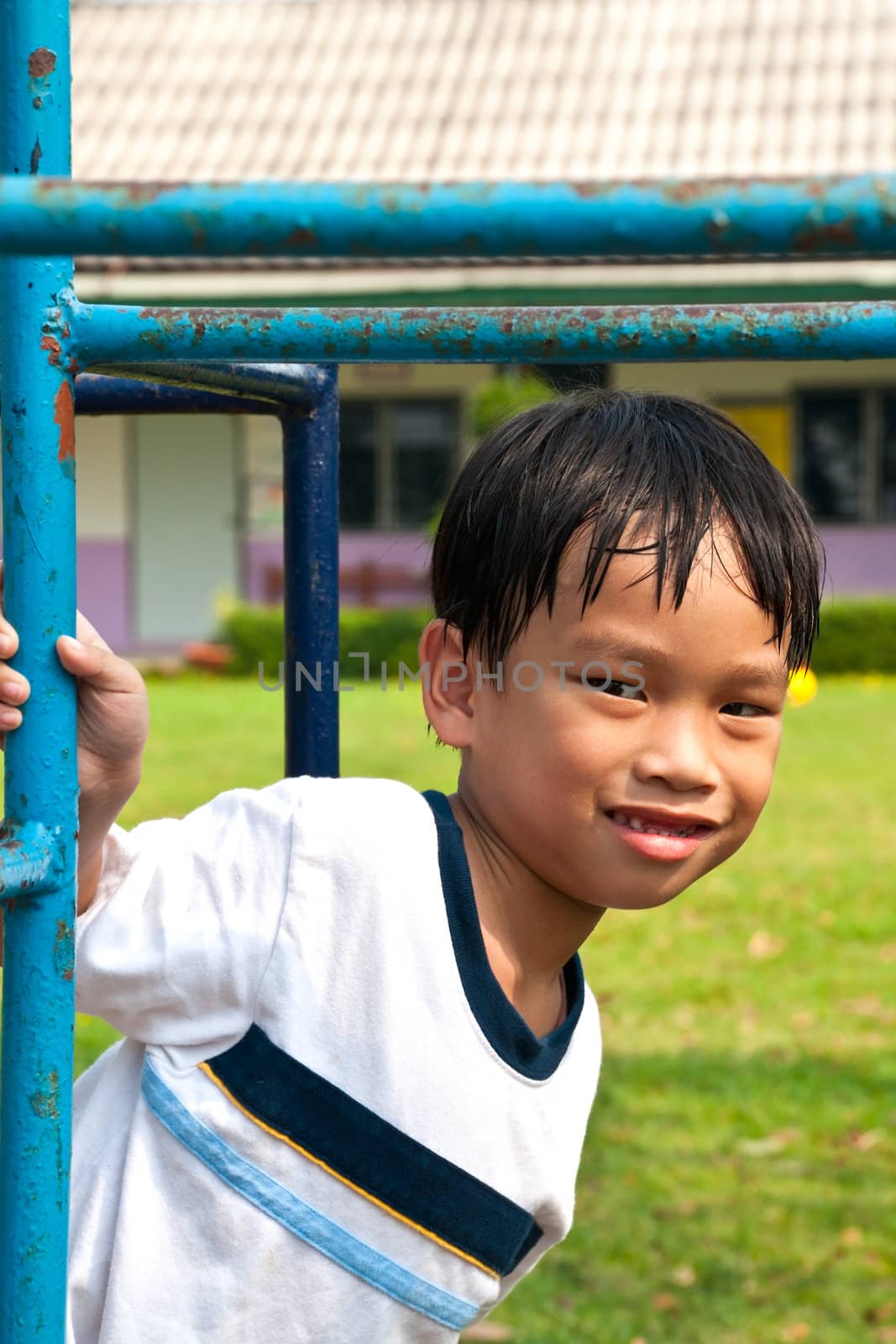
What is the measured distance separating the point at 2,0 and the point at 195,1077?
2.40 ft

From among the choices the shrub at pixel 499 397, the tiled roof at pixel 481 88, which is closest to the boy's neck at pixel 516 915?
the shrub at pixel 499 397

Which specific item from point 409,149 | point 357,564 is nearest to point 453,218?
point 409,149

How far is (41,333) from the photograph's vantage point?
0.94m

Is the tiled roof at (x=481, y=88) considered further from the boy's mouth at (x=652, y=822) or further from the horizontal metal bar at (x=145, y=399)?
the boy's mouth at (x=652, y=822)

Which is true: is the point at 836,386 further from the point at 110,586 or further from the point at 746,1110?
the point at 746,1110

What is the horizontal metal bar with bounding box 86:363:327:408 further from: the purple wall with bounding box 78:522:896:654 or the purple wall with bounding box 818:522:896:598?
the purple wall with bounding box 818:522:896:598

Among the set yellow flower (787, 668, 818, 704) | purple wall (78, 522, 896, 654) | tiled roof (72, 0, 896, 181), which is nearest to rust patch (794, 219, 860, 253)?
yellow flower (787, 668, 818, 704)

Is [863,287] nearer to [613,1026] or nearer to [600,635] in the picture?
[613,1026]

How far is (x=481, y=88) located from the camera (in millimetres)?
13828

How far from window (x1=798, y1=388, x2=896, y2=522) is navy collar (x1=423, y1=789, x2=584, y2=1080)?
13.0 m

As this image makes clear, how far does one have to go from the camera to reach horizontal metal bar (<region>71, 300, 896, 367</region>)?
2.83ft

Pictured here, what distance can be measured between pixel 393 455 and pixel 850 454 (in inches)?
159

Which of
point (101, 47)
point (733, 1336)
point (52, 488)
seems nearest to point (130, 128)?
point (101, 47)

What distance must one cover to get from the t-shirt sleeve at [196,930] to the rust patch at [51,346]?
356 millimetres
